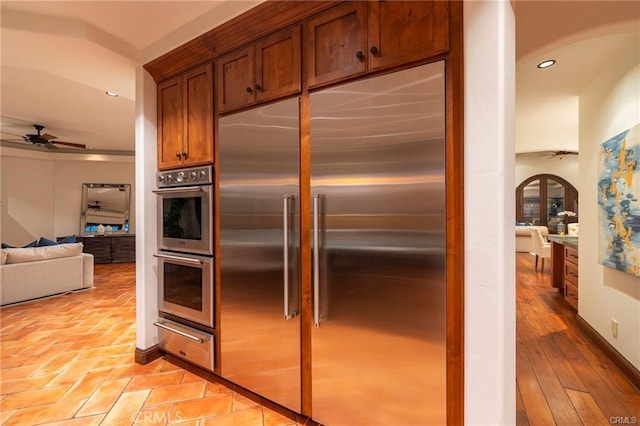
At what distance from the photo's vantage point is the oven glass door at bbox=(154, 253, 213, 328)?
2.20 metres

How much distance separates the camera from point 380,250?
1.49m

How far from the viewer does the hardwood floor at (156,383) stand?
190cm

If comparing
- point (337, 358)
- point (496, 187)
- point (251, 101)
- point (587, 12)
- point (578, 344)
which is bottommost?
point (578, 344)

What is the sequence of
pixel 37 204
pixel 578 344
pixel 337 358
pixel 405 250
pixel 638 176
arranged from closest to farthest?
pixel 405 250 < pixel 337 358 < pixel 638 176 < pixel 578 344 < pixel 37 204

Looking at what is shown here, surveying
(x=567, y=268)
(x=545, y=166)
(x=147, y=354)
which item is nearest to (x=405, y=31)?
(x=147, y=354)

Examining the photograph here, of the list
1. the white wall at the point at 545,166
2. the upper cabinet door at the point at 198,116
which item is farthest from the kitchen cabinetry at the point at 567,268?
the white wall at the point at 545,166

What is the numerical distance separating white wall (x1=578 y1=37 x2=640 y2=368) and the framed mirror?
9.42 m

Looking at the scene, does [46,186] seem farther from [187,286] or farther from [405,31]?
[405,31]

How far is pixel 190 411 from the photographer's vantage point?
6.27ft

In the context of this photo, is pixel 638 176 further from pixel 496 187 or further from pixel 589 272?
pixel 496 187

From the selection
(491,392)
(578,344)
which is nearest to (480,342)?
(491,392)

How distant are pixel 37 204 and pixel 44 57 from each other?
665cm

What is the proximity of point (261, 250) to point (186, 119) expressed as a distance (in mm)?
1298

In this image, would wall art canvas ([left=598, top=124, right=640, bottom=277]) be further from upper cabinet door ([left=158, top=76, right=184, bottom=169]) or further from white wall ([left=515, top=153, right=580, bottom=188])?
white wall ([left=515, top=153, right=580, bottom=188])
